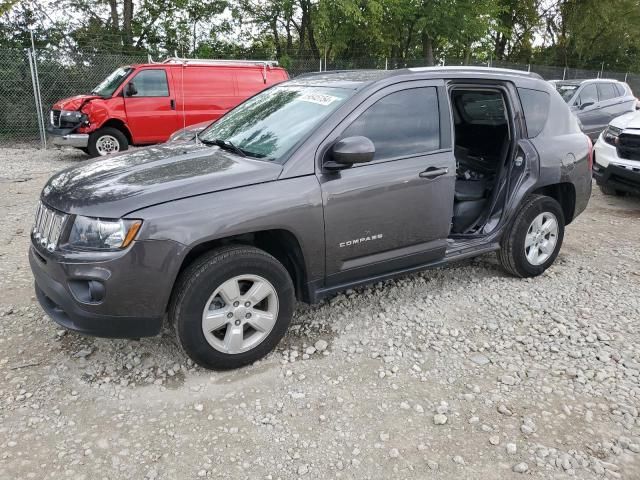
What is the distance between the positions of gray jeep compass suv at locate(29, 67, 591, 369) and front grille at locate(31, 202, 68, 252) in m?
0.02

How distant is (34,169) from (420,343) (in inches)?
347

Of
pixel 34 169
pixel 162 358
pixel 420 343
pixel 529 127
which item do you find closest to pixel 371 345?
pixel 420 343

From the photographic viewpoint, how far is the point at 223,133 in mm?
3977

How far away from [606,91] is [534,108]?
8628 millimetres

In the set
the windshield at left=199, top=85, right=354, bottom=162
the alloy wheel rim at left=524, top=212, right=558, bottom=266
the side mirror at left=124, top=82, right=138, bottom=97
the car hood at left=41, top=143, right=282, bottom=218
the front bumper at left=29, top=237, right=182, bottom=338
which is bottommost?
the alloy wheel rim at left=524, top=212, right=558, bottom=266

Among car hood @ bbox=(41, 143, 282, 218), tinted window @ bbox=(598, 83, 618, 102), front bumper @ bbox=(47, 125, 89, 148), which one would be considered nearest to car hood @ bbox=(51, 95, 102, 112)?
front bumper @ bbox=(47, 125, 89, 148)

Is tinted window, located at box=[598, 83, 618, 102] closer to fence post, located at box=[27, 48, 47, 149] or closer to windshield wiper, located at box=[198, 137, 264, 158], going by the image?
windshield wiper, located at box=[198, 137, 264, 158]

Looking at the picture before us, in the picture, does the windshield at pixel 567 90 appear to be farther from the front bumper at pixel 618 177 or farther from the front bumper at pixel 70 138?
the front bumper at pixel 70 138

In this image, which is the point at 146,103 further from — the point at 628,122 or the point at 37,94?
the point at 628,122

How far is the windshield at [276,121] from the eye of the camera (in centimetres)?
341

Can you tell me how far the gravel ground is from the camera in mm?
2506

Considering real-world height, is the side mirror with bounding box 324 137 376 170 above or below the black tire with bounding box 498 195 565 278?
above

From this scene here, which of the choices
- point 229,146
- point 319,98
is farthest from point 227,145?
point 319,98

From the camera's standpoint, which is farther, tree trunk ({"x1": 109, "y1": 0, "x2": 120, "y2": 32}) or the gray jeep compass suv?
tree trunk ({"x1": 109, "y1": 0, "x2": 120, "y2": 32})
